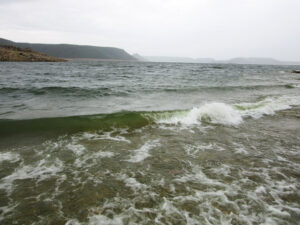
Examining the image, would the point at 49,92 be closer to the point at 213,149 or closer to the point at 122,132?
the point at 122,132

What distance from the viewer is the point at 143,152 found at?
562cm

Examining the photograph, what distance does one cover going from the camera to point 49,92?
15.1 meters

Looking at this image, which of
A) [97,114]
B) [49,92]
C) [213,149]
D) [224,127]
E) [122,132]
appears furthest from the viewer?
[49,92]

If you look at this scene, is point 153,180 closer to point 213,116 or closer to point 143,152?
point 143,152

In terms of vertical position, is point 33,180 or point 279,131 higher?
point 279,131

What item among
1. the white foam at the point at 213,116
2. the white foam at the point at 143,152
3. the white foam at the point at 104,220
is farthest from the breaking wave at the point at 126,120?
the white foam at the point at 104,220

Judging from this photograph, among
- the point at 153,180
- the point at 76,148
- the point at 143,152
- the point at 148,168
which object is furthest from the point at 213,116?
the point at 76,148

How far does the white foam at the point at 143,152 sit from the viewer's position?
17.0ft

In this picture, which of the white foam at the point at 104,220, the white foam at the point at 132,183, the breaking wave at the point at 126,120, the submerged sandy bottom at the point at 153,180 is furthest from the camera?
the breaking wave at the point at 126,120

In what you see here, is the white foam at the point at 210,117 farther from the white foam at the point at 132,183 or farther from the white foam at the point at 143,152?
the white foam at the point at 132,183

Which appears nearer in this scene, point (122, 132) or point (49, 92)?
point (122, 132)

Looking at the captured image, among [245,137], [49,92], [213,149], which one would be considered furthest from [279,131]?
[49,92]

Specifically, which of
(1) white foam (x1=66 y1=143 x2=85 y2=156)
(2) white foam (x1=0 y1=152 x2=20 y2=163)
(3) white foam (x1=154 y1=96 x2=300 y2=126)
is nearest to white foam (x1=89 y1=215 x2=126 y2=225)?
(1) white foam (x1=66 y1=143 x2=85 y2=156)

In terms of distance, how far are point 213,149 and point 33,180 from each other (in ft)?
16.8
